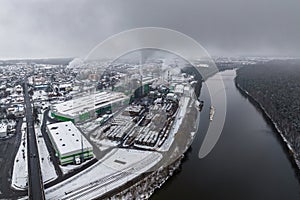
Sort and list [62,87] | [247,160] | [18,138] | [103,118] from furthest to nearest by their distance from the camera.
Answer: [62,87], [103,118], [18,138], [247,160]

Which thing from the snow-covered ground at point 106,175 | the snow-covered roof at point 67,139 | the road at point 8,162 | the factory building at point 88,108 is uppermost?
the factory building at point 88,108

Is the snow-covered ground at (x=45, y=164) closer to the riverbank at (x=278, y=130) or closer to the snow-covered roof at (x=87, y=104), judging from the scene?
the snow-covered roof at (x=87, y=104)

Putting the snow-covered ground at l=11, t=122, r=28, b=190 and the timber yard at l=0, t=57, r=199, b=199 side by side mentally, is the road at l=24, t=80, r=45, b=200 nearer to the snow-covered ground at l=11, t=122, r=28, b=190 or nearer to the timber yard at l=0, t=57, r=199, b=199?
the timber yard at l=0, t=57, r=199, b=199

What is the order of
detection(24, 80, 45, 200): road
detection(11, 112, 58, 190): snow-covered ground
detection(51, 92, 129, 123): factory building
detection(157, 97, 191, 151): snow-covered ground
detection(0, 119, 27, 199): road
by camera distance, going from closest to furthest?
detection(24, 80, 45, 200): road → detection(0, 119, 27, 199): road → detection(11, 112, 58, 190): snow-covered ground → detection(157, 97, 191, 151): snow-covered ground → detection(51, 92, 129, 123): factory building

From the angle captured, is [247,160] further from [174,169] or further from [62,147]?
[62,147]

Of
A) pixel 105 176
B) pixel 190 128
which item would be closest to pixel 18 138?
pixel 105 176

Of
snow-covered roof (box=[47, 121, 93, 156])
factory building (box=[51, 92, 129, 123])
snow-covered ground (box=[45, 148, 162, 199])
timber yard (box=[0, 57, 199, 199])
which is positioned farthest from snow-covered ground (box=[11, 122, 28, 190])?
factory building (box=[51, 92, 129, 123])

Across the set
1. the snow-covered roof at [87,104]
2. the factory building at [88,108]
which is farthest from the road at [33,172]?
the snow-covered roof at [87,104]
